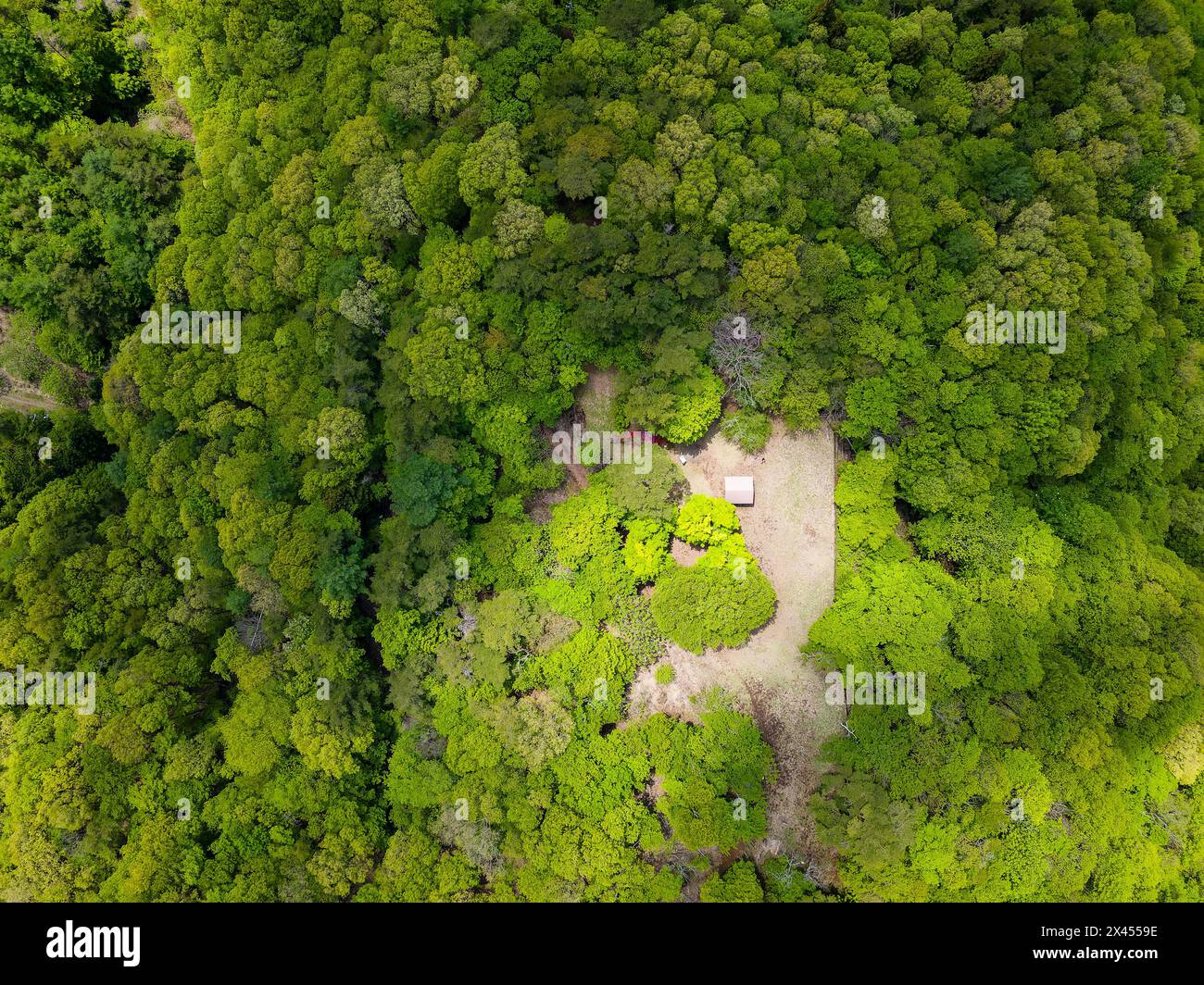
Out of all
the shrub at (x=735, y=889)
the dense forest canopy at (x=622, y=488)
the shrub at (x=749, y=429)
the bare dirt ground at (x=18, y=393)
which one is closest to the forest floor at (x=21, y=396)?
the bare dirt ground at (x=18, y=393)

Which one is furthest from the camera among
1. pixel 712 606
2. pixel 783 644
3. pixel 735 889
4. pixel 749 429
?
pixel 783 644

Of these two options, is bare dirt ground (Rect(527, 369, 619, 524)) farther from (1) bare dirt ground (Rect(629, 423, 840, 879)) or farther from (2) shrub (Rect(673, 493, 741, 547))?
(2) shrub (Rect(673, 493, 741, 547))

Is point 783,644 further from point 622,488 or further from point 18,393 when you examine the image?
point 18,393

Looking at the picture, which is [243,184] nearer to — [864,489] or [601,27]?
[601,27]

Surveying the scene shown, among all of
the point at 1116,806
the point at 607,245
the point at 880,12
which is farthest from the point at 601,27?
the point at 1116,806

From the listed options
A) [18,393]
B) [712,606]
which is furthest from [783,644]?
[18,393]

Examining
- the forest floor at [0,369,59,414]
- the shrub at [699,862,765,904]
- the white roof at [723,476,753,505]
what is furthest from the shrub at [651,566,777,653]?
the forest floor at [0,369,59,414]

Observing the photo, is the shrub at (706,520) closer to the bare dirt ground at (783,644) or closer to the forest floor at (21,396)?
the bare dirt ground at (783,644)
